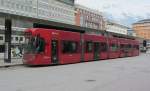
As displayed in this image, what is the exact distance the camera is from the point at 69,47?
27.0 metres

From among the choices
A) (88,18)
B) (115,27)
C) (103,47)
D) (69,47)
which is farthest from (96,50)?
(115,27)

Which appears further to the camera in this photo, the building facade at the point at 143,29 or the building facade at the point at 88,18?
the building facade at the point at 143,29

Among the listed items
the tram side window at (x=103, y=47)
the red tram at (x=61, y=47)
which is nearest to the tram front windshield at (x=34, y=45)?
the red tram at (x=61, y=47)

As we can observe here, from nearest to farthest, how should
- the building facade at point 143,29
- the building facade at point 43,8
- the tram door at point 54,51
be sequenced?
the tram door at point 54,51, the building facade at point 43,8, the building facade at point 143,29

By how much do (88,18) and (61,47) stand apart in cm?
11723

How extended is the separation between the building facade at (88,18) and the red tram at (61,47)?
3780 inches

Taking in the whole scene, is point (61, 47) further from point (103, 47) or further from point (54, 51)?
point (103, 47)

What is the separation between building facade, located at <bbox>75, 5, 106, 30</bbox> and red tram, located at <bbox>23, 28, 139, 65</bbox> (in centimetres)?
9602

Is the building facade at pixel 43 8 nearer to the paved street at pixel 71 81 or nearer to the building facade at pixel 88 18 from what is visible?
the building facade at pixel 88 18

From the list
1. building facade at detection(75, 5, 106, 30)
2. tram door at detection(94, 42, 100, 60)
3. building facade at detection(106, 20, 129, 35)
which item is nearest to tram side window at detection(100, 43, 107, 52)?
tram door at detection(94, 42, 100, 60)

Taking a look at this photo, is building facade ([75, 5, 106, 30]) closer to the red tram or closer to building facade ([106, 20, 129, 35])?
building facade ([106, 20, 129, 35])

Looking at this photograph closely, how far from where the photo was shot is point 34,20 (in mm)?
25344

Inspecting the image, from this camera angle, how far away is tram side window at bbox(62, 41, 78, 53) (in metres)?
25.9

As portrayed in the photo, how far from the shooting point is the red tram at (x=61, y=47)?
22.8 m
